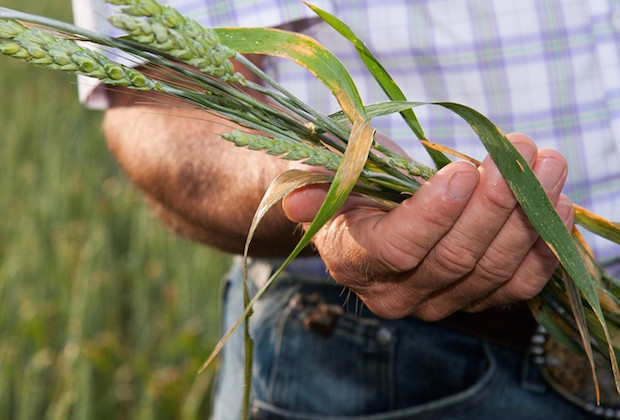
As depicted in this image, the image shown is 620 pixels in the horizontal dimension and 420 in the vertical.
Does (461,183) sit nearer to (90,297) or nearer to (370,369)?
(370,369)

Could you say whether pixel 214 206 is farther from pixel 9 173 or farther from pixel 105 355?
pixel 9 173

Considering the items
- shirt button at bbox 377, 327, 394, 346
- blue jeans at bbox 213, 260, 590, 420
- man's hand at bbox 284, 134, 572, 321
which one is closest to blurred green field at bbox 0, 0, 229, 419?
blue jeans at bbox 213, 260, 590, 420

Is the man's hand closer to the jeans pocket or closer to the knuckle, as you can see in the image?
the knuckle

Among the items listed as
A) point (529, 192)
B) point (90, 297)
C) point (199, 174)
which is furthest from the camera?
point (90, 297)

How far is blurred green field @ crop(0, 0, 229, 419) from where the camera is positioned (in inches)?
55.3

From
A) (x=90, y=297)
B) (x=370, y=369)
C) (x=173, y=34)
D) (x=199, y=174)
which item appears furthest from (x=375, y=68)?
(x=90, y=297)

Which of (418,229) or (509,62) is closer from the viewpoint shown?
(418,229)

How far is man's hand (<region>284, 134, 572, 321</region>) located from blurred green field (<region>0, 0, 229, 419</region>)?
729mm

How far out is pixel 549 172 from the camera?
571 millimetres

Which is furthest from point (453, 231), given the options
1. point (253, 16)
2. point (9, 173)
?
point (9, 173)

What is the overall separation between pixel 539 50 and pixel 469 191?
13.2 inches

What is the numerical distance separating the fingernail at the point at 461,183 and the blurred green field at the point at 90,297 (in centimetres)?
87

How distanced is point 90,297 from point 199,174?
27.0 inches

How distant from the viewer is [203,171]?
3.09 feet
